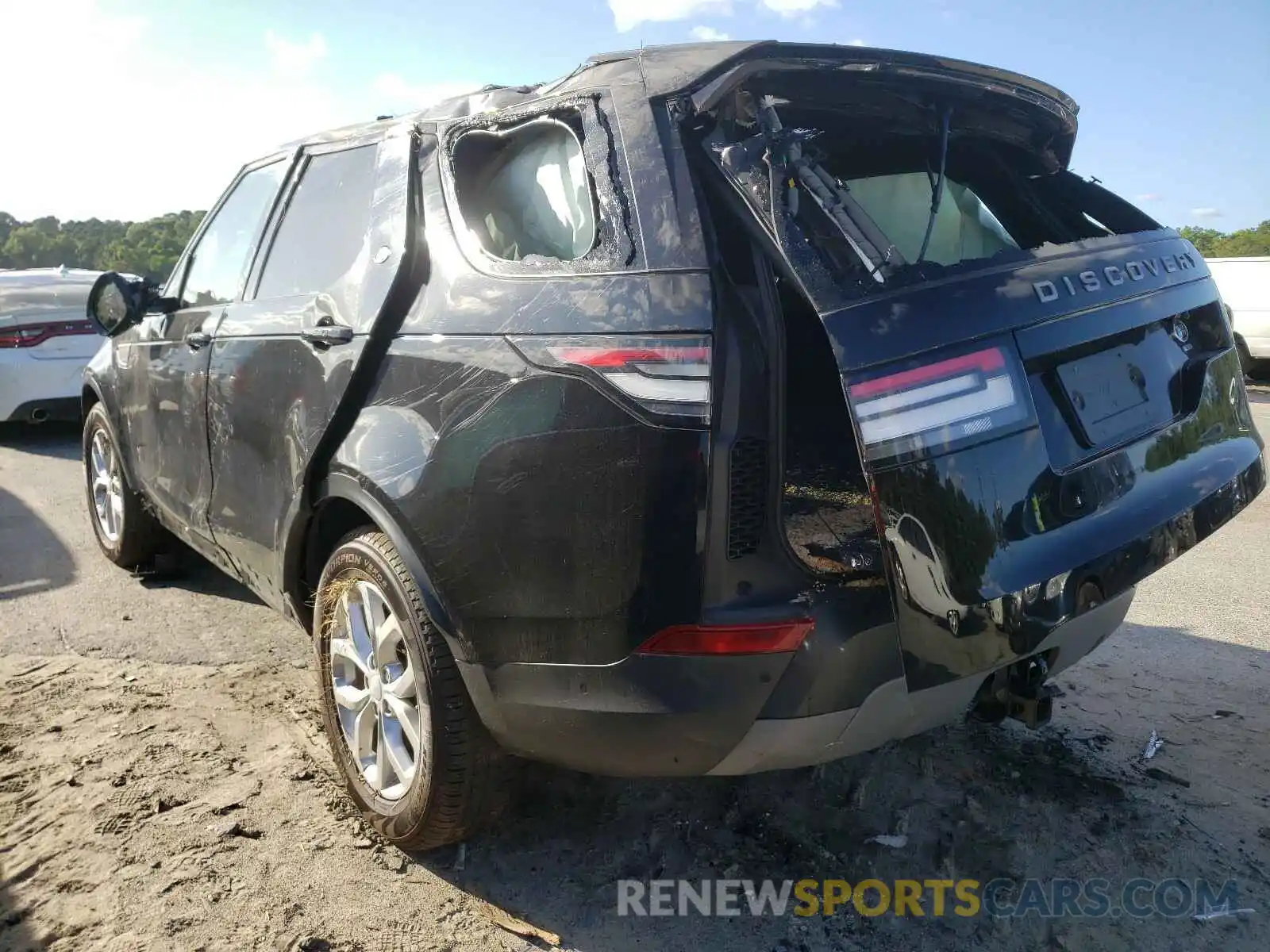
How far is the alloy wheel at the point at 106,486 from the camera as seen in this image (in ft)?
15.9

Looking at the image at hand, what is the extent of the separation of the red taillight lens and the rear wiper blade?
718mm

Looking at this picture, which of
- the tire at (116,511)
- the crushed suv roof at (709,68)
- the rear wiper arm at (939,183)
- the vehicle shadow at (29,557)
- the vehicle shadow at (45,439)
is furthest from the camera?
the vehicle shadow at (45,439)

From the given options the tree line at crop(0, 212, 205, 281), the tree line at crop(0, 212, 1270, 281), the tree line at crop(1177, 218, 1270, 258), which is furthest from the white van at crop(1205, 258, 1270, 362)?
the tree line at crop(0, 212, 205, 281)

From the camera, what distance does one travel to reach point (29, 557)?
17.5 feet

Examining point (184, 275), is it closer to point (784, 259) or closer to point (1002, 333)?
point (784, 259)

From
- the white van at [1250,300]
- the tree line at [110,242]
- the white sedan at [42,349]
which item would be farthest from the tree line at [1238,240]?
the white sedan at [42,349]

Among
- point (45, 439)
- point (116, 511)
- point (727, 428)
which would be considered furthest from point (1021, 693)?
point (45, 439)

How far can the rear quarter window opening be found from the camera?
2121mm

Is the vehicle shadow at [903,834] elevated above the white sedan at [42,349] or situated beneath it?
situated beneath

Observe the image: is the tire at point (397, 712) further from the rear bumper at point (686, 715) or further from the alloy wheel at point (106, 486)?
the alloy wheel at point (106, 486)

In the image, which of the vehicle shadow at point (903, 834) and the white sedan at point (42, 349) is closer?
the vehicle shadow at point (903, 834)

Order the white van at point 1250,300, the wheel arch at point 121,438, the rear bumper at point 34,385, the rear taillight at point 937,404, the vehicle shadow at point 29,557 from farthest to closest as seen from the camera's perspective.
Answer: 1. the white van at point 1250,300
2. the rear bumper at point 34,385
3. the vehicle shadow at point 29,557
4. the wheel arch at point 121,438
5. the rear taillight at point 937,404

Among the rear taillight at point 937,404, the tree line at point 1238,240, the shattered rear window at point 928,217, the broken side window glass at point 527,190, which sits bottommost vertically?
the tree line at point 1238,240
